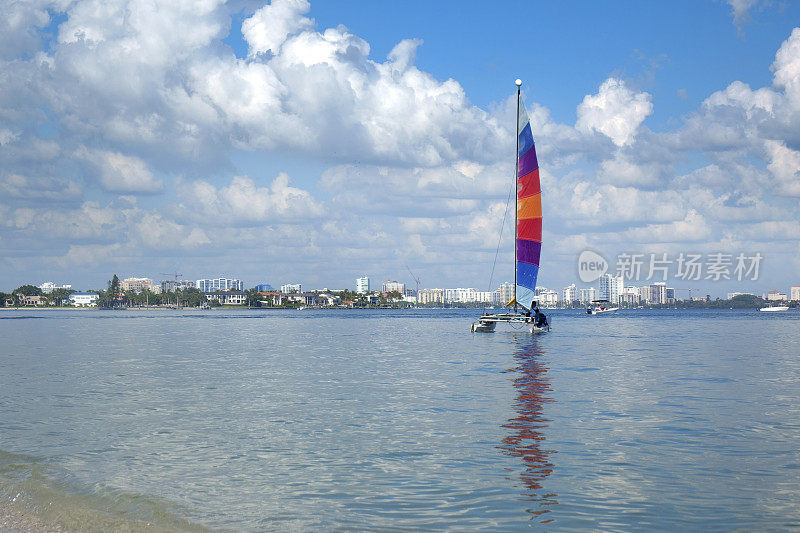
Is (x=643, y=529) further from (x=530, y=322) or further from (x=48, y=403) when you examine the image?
(x=530, y=322)

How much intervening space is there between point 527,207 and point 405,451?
176 feet

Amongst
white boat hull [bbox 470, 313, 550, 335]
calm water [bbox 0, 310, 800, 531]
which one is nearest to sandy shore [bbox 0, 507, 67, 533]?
calm water [bbox 0, 310, 800, 531]

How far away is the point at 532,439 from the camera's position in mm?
19719

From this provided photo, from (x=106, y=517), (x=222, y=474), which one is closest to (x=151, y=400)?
(x=222, y=474)

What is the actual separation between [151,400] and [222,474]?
566 inches

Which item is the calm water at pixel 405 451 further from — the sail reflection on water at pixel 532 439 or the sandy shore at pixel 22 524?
the sandy shore at pixel 22 524

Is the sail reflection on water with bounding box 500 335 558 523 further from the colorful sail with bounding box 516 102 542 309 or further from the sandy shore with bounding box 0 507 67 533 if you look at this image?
the colorful sail with bounding box 516 102 542 309

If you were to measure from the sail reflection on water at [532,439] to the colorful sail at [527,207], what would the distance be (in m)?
31.4

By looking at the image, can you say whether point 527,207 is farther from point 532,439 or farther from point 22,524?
point 22,524

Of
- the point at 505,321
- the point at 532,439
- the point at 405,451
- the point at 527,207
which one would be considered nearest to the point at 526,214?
the point at 527,207

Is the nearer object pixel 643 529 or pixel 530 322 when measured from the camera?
pixel 643 529

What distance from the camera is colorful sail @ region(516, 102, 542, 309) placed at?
69188 millimetres

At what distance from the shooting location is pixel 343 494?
46.7 feet

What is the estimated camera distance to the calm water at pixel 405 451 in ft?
42.6
